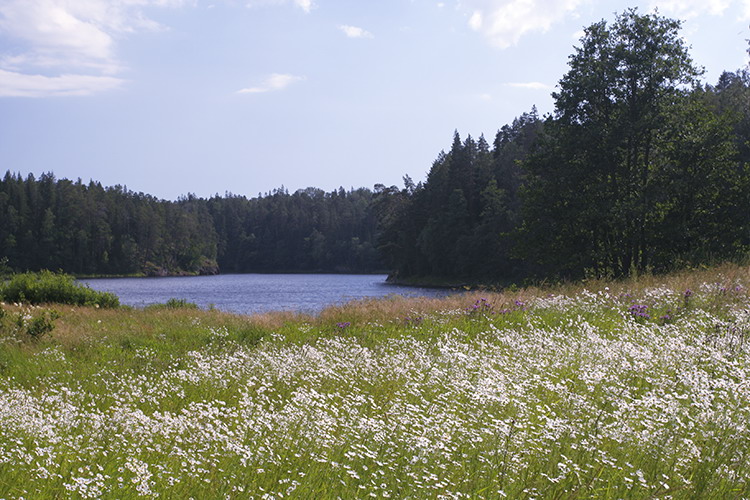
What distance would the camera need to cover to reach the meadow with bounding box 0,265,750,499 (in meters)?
3.72

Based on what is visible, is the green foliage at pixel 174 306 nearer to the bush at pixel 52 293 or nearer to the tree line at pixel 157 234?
the bush at pixel 52 293

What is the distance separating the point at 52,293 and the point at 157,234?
99615 millimetres

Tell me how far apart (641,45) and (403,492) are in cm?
2592

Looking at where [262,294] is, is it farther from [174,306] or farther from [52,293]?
[174,306]

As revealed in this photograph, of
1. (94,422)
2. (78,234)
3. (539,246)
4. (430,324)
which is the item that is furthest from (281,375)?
(78,234)

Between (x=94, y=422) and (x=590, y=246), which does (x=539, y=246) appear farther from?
(x=94, y=422)

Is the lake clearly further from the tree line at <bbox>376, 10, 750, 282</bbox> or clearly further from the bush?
the tree line at <bbox>376, 10, 750, 282</bbox>

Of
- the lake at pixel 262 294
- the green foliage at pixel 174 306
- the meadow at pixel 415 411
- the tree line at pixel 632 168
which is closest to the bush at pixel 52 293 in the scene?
the lake at pixel 262 294

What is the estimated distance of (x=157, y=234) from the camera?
389 feet

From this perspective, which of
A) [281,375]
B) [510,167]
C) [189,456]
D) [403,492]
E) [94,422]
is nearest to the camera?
[403,492]

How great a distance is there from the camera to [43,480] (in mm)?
3838

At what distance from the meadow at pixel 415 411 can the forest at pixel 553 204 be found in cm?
1115

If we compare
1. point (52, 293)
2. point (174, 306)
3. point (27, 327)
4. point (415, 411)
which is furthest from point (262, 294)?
point (415, 411)

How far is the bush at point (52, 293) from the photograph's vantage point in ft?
75.6
